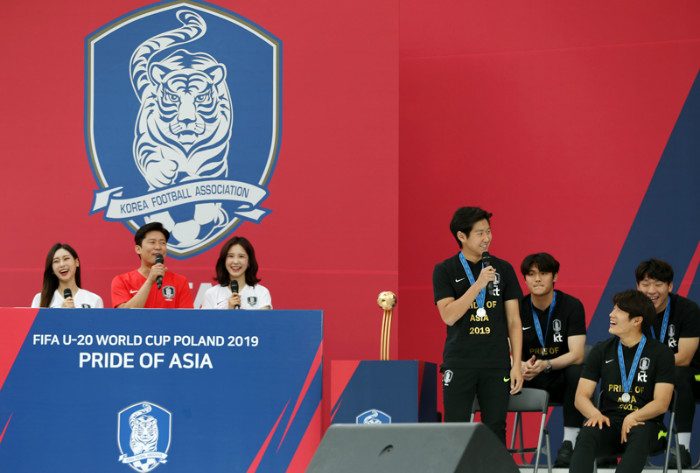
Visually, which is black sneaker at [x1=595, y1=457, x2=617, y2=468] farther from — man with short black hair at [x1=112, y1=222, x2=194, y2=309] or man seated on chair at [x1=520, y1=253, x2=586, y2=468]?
man with short black hair at [x1=112, y1=222, x2=194, y2=309]

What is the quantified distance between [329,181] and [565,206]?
157 cm

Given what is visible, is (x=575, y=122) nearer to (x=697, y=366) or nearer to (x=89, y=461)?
(x=697, y=366)

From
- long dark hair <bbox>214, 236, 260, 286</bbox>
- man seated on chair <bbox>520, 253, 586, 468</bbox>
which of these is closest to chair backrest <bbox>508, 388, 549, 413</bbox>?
man seated on chair <bbox>520, 253, 586, 468</bbox>

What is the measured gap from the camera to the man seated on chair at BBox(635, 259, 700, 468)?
4.22m

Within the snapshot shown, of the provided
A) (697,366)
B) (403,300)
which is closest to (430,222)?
(403,300)

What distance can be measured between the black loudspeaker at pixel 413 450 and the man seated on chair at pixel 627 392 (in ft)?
6.17

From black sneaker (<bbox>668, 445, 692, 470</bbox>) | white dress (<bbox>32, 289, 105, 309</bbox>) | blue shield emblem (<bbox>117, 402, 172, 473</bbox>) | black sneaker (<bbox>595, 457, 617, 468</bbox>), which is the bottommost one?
black sneaker (<bbox>668, 445, 692, 470</bbox>)

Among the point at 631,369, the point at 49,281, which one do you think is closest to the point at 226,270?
the point at 49,281

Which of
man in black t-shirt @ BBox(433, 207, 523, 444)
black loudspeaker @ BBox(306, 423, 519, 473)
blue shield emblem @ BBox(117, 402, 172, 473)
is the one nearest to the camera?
black loudspeaker @ BBox(306, 423, 519, 473)

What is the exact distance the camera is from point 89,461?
142 inches

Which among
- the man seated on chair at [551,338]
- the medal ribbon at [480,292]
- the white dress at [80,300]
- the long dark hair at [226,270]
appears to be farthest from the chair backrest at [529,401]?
the white dress at [80,300]

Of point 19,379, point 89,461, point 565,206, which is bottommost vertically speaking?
point 89,461

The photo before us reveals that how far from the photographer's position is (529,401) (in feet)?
13.3

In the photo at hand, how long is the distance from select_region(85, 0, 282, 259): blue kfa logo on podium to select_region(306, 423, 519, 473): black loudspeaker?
3.60 m
